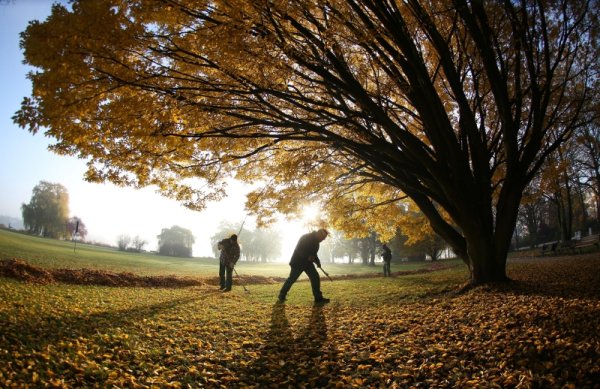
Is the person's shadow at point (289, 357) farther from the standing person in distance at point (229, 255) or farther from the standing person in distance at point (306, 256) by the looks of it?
the standing person in distance at point (229, 255)

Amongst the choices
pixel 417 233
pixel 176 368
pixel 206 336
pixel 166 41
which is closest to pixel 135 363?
pixel 176 368

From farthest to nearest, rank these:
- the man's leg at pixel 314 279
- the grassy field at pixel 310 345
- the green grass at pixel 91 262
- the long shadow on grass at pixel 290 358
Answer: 1. the green grass at pixel 91 262
2. the man's leg at pixel 314 279
3. the long shadow on grass at pixel 290 358
4. the grassy field at pixel 310 345

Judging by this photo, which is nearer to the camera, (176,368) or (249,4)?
(176,368)

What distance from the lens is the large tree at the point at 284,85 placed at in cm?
443

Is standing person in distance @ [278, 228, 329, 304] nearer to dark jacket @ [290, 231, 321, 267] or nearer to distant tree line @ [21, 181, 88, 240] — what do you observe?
dark jacket @ [290, 231, 321, 267]

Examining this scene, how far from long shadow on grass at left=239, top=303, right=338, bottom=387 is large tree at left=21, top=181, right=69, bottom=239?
7054 centimetres

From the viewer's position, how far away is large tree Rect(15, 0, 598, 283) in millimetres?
4434

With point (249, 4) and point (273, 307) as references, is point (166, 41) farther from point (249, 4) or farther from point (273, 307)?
point (273, 307)

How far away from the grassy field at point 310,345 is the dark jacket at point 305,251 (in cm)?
166

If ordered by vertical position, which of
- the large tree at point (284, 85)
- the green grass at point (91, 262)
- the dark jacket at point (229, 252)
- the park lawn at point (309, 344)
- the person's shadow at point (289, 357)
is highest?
the large tree at point (284, 85)

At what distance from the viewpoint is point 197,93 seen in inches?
236

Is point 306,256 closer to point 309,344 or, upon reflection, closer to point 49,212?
point 309,344

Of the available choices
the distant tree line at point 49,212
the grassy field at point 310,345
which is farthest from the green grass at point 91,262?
the distant tree line at point 49,212

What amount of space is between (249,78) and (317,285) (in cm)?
523
